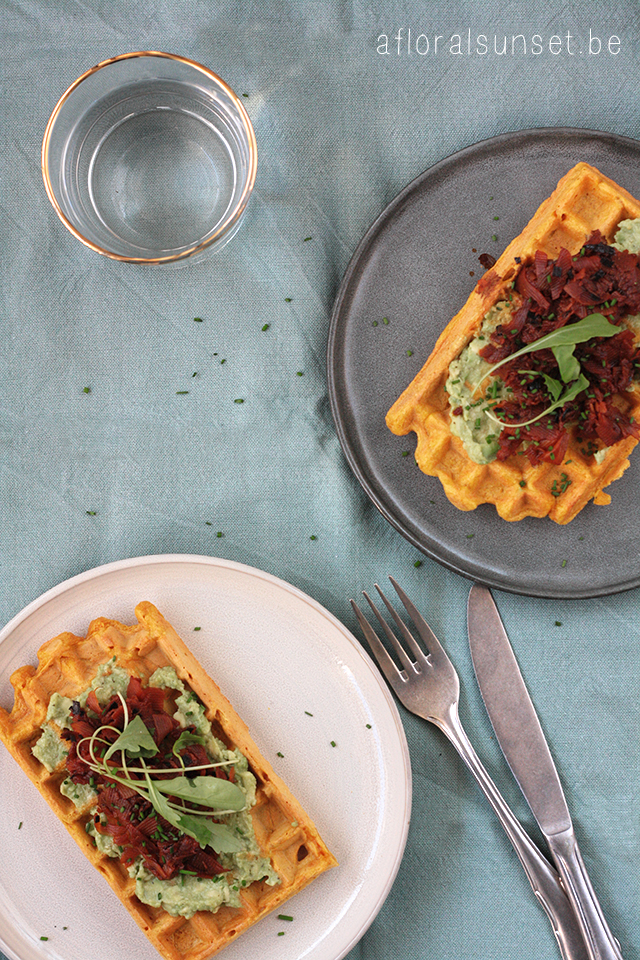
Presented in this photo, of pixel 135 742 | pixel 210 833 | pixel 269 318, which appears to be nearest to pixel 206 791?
pixel 210 833

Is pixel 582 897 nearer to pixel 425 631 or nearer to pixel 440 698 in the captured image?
pixel 440 698

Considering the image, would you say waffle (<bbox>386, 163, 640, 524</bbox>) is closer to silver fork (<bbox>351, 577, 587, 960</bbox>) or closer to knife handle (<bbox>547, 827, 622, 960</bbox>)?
silver fork (<bbox>351, 577, 587, 960</bbox>)

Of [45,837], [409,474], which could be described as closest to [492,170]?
[409,474]

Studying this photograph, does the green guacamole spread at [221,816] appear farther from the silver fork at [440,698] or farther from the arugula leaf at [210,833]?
the silver fork at [440,698]

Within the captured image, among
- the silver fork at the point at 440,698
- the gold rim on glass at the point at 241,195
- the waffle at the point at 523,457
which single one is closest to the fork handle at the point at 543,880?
the silver fork at the point at 440,698

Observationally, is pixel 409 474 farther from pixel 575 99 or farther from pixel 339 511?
pixel 575 99

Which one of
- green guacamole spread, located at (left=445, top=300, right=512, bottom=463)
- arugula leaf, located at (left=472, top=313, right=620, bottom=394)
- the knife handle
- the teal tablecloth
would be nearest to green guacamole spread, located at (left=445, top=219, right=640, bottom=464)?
green guacamole spread, located at (left=445, top=300, right=512, bottom=463)
